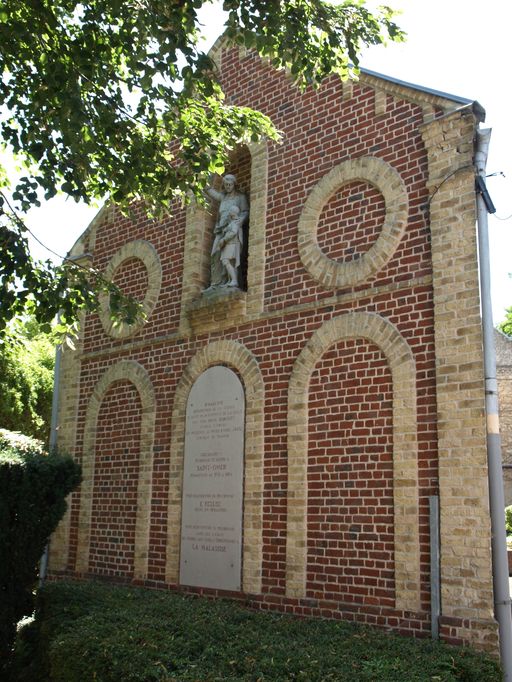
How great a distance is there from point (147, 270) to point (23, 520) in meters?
4.81

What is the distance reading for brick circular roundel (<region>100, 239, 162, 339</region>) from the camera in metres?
11.5

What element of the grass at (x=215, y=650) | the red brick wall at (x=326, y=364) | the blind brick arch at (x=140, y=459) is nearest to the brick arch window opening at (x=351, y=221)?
the red brick wall at (x=326, y=364)

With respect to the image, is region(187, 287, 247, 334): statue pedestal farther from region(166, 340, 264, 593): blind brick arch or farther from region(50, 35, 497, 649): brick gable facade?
region(166, 340, 264, 593): blind brick arch

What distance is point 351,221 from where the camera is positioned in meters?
8.73

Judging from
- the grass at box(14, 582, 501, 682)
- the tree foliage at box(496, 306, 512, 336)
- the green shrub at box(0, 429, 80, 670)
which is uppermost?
the tree foliage at box(496, 306, 512, 336)

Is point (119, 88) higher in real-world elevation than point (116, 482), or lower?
higher

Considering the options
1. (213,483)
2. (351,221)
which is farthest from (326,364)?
(213,483)

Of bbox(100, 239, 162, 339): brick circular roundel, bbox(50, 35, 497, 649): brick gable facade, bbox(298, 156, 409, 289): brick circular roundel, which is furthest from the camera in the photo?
bbox(100, 239, 162, 339): brick circular roundel

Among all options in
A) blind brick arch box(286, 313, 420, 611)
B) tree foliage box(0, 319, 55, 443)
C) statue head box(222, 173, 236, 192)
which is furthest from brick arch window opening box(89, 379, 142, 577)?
tree foliage box(0, 319, 55, 443)

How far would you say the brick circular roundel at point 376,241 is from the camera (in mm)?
8211

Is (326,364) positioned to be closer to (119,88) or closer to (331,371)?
(331,371)

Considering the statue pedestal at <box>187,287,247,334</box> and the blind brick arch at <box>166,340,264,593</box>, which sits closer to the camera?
the blind brick arch at <box>166,340,264,593</box>

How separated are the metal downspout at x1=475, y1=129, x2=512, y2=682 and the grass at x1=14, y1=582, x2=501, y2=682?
0.41 metres

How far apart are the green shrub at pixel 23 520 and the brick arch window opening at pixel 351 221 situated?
4.33 m
